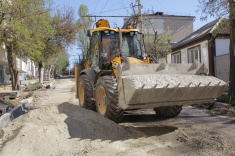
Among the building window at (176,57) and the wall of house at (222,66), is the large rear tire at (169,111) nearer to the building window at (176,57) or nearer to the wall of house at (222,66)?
the wall of house at (222,66)

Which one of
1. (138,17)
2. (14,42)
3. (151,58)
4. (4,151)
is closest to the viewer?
(4,151)

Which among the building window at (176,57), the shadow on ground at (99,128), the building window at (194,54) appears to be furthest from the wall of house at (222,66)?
the shadow on ground at (99,128)

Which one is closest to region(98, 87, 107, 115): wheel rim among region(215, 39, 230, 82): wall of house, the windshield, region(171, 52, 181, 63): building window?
the windshield

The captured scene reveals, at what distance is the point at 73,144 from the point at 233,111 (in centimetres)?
587

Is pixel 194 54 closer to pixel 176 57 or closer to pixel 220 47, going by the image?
pixel 220 47

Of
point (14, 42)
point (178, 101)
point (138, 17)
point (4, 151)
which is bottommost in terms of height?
point (4, 151)

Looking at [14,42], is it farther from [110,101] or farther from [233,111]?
[233,111]

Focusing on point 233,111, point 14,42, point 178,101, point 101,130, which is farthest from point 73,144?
point 14,42

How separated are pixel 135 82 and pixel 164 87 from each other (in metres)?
0.67

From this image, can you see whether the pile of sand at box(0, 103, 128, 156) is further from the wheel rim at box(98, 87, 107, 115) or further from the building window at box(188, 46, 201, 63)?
the building window at box(188, 46, 201, 63)

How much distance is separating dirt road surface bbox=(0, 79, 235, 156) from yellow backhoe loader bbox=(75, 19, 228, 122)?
0.63m

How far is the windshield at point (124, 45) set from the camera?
9.07 meters

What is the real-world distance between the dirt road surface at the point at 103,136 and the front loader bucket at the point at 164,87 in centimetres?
71

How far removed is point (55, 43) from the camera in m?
25.6
